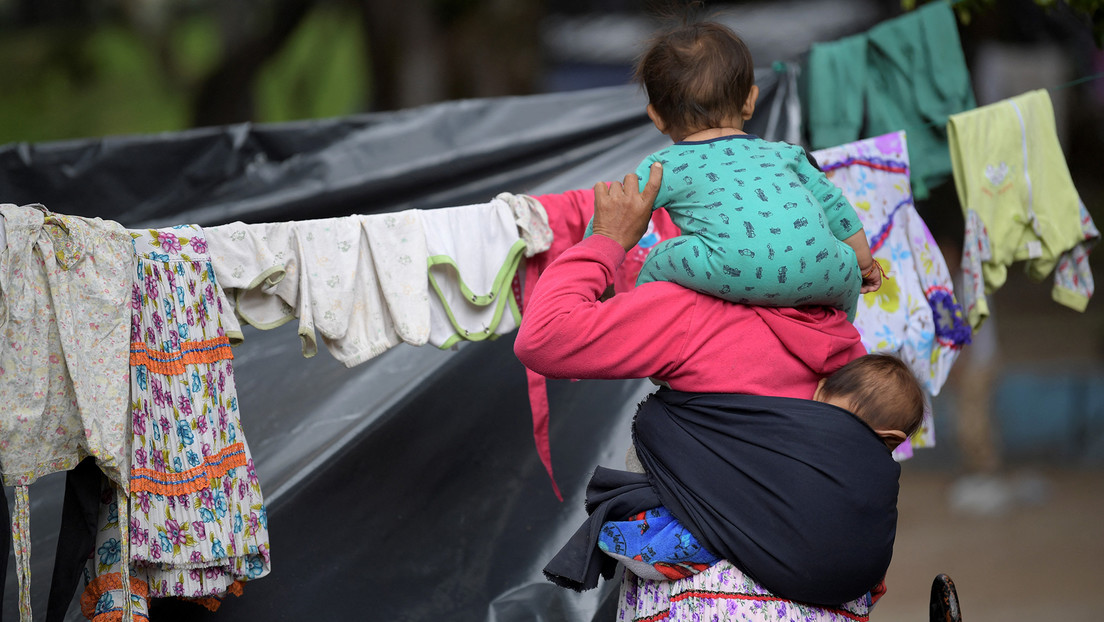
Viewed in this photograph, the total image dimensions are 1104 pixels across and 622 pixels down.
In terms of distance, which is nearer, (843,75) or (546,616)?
(546,616)

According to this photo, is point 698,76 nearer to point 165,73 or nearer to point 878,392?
point 878,392

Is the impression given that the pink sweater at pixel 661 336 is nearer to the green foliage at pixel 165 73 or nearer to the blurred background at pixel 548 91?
the blurred background at pixel 548 91

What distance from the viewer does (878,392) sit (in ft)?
4.51

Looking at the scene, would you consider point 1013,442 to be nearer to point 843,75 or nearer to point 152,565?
point 843,75

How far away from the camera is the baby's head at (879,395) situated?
1.38 meters

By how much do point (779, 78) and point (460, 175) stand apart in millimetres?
893

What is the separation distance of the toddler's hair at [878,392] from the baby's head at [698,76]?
1.35ft

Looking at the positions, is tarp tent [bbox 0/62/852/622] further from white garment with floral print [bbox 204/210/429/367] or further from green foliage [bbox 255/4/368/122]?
green foliage [bbox 255/4/368/122]

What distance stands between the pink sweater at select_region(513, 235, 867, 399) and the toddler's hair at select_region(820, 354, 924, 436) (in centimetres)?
4

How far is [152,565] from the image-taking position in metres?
1.54

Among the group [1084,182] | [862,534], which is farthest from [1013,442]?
[862,534]

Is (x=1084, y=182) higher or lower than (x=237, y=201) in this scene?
lower

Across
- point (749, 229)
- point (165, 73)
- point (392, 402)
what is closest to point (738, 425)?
point (749, 229)

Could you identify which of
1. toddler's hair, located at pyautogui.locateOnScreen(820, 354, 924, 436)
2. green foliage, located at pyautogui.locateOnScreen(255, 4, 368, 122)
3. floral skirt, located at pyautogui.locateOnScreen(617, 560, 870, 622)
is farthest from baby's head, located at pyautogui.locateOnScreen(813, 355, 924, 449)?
green foliage, located at pyautogui.locateOnScreen(255, 4, 368, 122)
